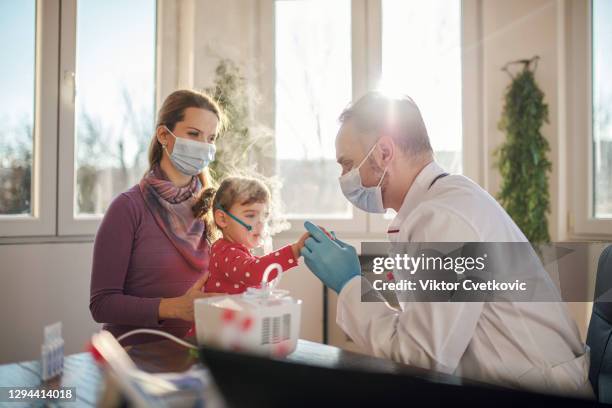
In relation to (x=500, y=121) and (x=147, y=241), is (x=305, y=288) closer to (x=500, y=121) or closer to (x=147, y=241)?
(x=500, y=121)

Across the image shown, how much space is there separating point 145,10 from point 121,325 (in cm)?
233

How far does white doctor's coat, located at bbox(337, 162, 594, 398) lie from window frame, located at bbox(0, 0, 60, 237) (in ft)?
7.02

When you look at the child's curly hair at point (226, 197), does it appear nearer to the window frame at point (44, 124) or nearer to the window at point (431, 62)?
the window frame at point (44, 124)

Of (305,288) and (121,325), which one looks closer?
(121,325)

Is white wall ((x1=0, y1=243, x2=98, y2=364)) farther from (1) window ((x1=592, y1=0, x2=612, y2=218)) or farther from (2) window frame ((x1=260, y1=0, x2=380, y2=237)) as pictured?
(1) window ((x1=592, y1=0, x2=612, y2=218))

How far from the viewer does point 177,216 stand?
1.79 metres

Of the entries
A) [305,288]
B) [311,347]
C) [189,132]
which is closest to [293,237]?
[305,288]

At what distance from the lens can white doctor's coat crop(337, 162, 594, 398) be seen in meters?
1.10

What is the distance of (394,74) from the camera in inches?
145

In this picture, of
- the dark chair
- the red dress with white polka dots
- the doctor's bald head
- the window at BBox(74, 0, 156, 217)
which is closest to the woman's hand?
the red dress with white polka dots

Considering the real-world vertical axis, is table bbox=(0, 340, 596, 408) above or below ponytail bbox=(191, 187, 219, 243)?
below

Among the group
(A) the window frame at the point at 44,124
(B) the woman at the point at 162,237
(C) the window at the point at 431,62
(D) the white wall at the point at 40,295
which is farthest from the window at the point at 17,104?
(C) the window at the point at 431,62

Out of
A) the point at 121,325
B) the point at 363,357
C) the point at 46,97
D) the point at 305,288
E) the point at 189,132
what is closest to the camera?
the point at 363,357

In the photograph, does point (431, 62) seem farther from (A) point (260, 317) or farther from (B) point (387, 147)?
(A) point (260, 317)
